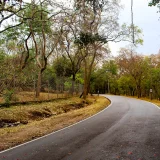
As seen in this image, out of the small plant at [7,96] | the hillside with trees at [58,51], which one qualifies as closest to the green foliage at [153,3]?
the hillside with trees at [58,51]

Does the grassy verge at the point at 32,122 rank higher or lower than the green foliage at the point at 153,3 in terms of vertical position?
lower

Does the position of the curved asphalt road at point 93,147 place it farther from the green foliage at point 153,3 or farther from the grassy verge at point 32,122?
the green foliage at point 153,3

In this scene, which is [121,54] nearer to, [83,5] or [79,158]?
[83,5]

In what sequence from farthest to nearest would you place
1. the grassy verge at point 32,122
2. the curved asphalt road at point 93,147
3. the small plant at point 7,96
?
the small plant at point 7,96 < the grassy verge at point 32,122 < the curved asphalt road at point 93,147

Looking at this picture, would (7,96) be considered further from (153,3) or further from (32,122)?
(153,3)

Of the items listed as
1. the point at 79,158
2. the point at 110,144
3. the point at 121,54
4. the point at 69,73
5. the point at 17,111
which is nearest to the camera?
the point at 79,158

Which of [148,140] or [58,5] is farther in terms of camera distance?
[58,5]

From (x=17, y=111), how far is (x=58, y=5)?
26.9ft

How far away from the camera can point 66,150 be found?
823 cm

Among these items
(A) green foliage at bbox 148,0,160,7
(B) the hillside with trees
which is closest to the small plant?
(B) the hillside with trees

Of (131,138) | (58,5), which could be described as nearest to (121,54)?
(58,5)

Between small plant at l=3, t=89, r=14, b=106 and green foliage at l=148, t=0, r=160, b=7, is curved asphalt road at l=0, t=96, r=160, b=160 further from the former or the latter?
→ small plant at l=3, t=89, r=14, b=106

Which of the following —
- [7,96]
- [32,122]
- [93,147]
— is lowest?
[32,122]

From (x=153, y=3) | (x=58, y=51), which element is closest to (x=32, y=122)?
(x=153, y=3)
